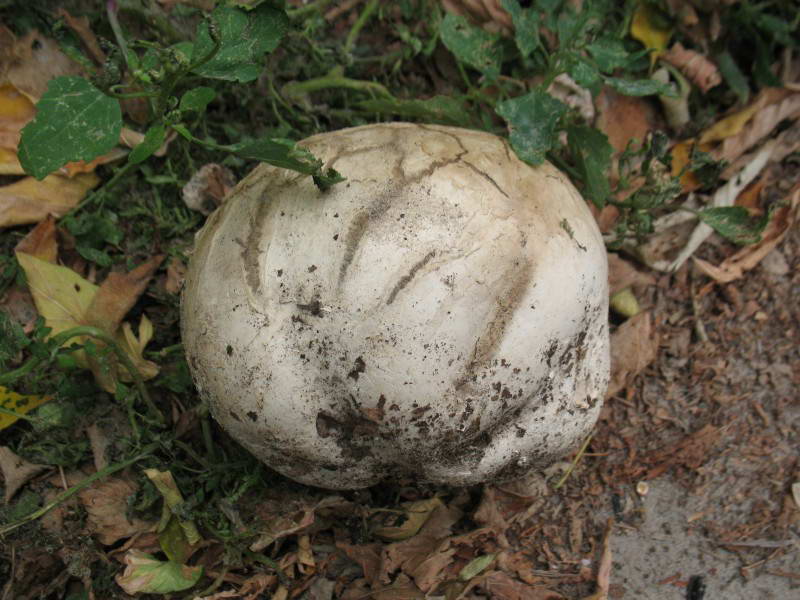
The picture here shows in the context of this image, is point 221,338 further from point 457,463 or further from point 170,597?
point 170,597

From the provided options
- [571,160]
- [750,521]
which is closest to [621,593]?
[750,521]

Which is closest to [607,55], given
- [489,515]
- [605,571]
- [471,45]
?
[471,45]

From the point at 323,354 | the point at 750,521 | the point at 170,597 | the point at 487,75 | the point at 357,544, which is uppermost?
the point at 487,75

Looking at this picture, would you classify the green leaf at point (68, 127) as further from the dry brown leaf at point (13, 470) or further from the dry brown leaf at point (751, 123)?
the dry brown leaf at point (751, 123)

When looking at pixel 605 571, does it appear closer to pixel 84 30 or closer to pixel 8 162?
Result: pixel 8 162

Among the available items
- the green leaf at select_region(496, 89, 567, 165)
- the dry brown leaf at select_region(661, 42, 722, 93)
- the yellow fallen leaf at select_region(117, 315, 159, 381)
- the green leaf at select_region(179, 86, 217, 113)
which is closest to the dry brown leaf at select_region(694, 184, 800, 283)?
the dry brown leaf at select_region(661, 42, 722, 93)

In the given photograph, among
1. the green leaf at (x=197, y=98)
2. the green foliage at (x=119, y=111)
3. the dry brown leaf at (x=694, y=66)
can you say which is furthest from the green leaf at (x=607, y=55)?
the green leaf at (x=197, y=98)
